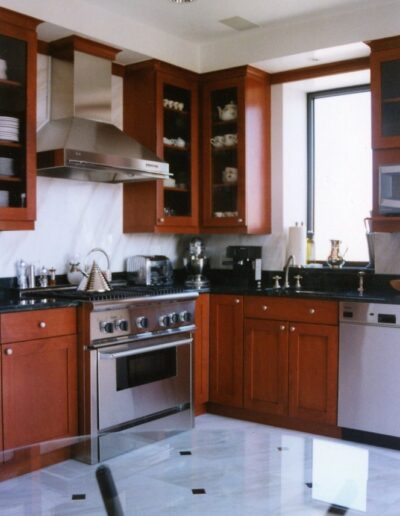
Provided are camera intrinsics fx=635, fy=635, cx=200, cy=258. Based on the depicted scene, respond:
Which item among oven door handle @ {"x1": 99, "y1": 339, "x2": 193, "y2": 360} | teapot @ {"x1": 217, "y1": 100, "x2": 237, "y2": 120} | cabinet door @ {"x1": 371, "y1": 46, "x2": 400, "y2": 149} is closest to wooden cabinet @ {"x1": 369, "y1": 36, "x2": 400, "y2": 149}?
cabinet door @ {"x1": 371, "y1": 46, "x2": 400, "y2": 149}

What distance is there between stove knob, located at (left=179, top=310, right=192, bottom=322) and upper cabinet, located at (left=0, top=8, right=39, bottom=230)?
1.15m

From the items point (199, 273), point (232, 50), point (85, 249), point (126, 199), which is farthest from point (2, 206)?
point (232, 50)

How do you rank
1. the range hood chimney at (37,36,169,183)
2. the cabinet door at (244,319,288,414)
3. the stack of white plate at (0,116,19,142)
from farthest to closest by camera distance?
the cabinet door at (244,319,288,414)
the range hood chimney at (37,36,169,183)
the stack of white plate at (0,116,19,142)

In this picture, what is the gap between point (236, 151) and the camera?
4828 millimetres

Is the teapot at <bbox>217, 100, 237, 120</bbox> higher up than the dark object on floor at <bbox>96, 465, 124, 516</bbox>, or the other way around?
the teapot at <bbox>217, 100, 237, 120</bbox>

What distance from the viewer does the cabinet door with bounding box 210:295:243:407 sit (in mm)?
4496

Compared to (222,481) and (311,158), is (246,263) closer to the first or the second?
(311,158)

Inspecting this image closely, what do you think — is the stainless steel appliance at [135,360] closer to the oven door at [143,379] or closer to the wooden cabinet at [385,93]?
the oven door at [143,379]

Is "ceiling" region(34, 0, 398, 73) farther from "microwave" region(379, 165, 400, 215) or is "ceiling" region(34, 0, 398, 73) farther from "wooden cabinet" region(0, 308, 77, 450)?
"wooden cabinet" region(0, 308, 77, 450)

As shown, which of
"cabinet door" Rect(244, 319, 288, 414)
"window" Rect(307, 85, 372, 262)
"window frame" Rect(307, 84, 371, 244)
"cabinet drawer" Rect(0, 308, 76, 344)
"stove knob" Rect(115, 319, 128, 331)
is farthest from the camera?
"window frame" Rect(307, 84, 371, 244)

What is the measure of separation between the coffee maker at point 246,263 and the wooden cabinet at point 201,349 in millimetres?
473

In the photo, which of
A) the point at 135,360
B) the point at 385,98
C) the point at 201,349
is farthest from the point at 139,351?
the point at 385,98

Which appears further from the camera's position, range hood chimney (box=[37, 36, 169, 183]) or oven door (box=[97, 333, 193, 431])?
range hood chimney (box=[37, 36, 169, 183])

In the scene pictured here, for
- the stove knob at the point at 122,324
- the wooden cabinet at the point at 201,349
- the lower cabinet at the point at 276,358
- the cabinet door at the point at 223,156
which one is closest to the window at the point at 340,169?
the cabinet door at the point at 223,156
